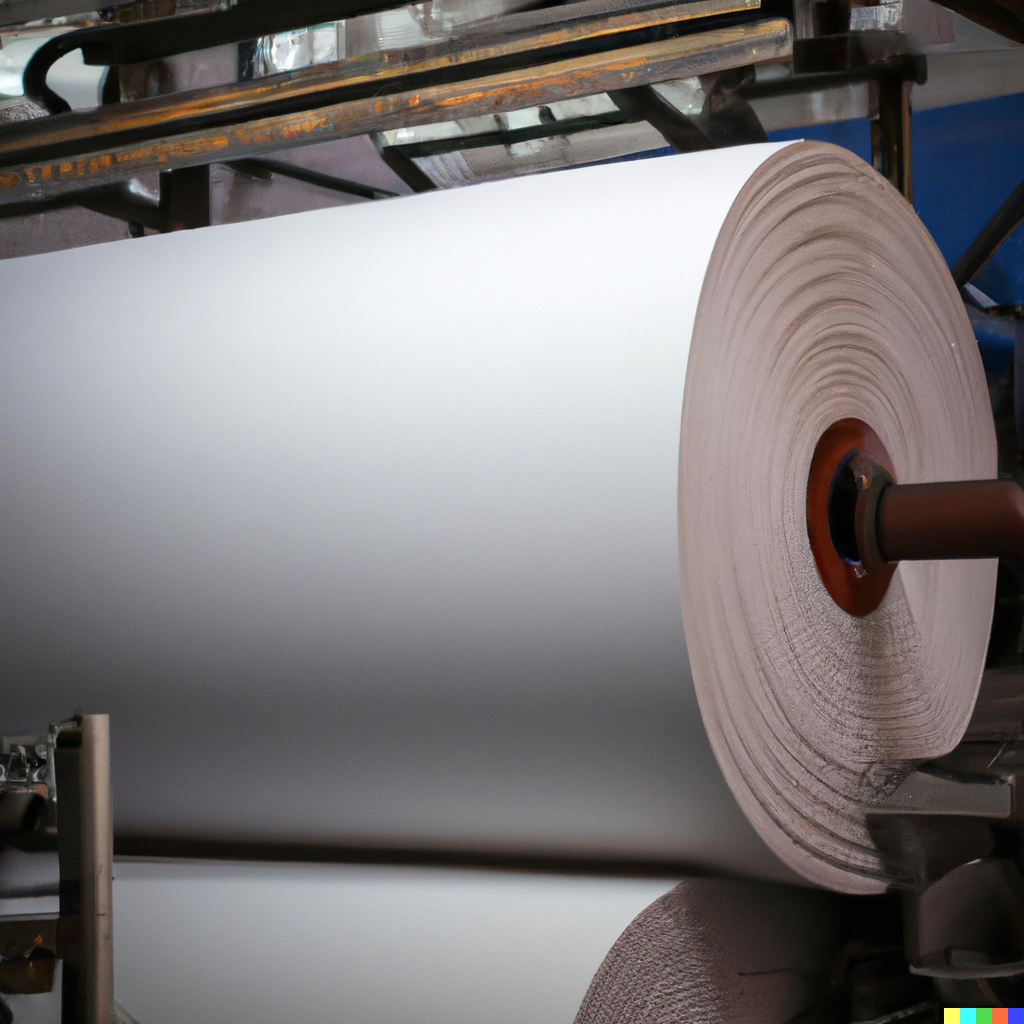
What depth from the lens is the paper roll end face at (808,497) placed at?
0.56 metres

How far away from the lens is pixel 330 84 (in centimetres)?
87

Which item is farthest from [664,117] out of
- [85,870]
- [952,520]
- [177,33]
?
[85,870]

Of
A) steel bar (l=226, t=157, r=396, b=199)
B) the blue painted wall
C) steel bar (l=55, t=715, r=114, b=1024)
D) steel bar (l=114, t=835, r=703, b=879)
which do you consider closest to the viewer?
steel bar (l=55, t=715, r=114, b=1024)

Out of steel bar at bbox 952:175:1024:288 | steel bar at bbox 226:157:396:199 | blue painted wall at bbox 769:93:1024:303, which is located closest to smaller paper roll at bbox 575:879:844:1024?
steel bar at bbox 226:157:396:199

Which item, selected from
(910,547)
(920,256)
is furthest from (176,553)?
(920,256)

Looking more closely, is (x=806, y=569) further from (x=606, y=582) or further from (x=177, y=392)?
(x=177, y=392)

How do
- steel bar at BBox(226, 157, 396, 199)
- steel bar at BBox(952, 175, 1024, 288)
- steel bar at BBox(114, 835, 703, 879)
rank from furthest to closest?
steel bar at BBox(952, 175, 1024, 288) → steel bar at BBox(226, 157, 396, 199) → steel bar at BBox(114, 835, 703, 879)

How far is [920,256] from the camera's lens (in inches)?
31.7

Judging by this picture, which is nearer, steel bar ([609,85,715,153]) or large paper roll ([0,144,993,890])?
large paper roll ([0,144,993,890])

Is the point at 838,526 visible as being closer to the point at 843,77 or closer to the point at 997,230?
the point at 843,77

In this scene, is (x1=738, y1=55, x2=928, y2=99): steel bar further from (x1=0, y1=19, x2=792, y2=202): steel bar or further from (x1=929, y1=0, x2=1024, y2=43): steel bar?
(x1=0, y1=19, x2=792, y2=202): steel bar

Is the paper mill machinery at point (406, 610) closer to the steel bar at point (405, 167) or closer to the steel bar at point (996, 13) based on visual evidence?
the steel bar at point (996, 13)

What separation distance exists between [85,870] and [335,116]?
59 cm

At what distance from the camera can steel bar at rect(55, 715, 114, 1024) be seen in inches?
19.7
